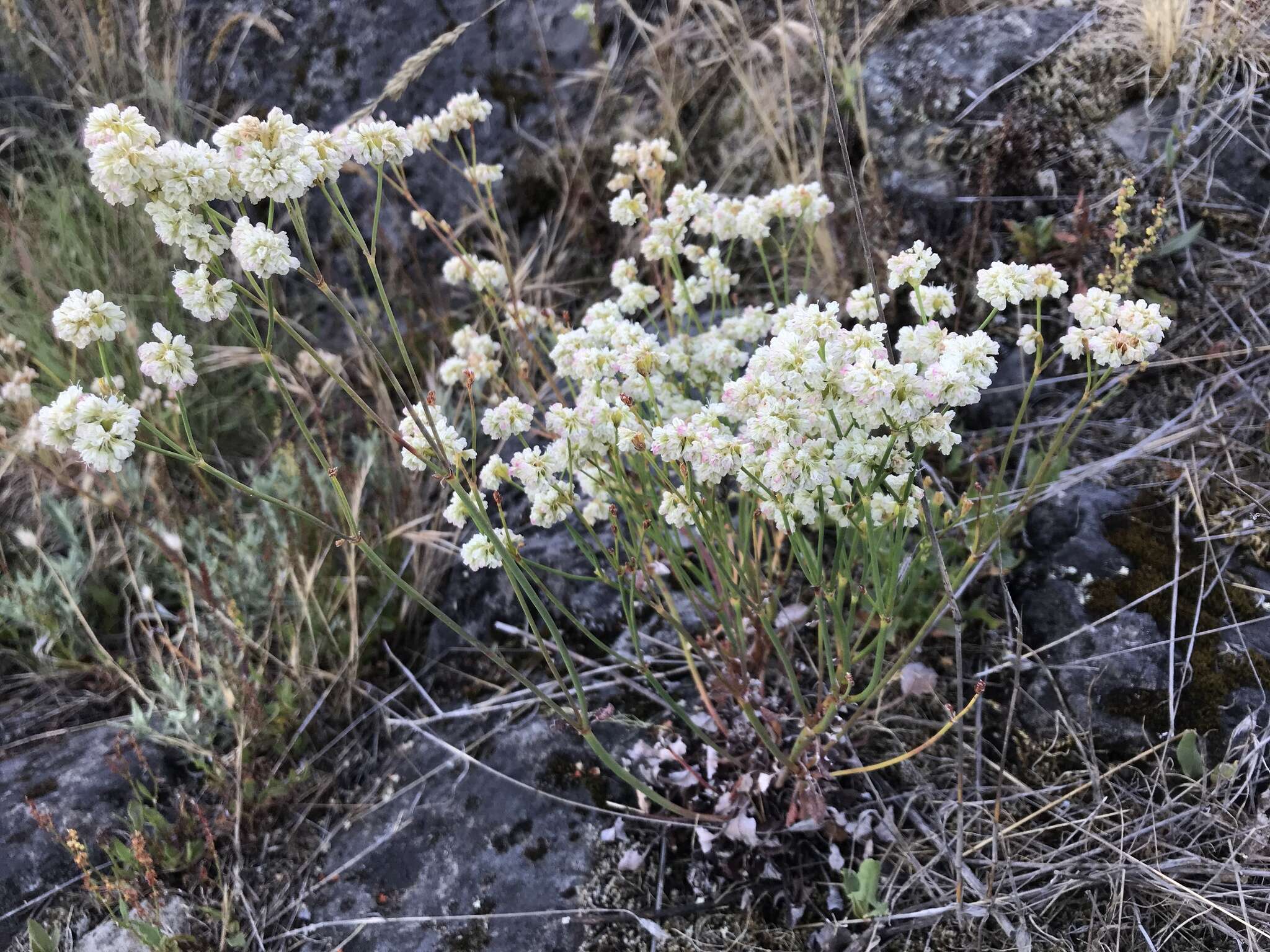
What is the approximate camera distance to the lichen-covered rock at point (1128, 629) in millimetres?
2016

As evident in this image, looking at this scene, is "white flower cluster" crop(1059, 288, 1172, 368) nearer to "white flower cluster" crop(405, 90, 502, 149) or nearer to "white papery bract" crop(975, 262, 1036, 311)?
"white papery bract" crop(975, 262, 1036, 311)

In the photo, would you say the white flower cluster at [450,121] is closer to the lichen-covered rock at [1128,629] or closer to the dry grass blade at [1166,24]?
the lichen-covered rock at [1128,629]

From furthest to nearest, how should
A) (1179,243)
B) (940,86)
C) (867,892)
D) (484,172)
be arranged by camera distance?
(940,86)
(1179,243)
(484,172)
(867,892)

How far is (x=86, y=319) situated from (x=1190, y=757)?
2.22m

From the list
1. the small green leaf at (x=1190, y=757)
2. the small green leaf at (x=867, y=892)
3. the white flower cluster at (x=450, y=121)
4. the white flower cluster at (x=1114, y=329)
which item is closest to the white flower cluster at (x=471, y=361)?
the white flower cluster at (x=450, y=121)

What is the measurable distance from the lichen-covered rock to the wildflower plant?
201mm

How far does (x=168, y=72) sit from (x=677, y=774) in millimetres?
3638

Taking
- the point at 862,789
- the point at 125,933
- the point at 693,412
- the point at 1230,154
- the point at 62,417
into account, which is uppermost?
the point at 62,417

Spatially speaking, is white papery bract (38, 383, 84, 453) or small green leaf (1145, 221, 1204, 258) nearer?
white papery bract (38, 383, 84, 453)

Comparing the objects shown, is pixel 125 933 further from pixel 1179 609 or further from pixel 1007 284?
pixel 1179 609

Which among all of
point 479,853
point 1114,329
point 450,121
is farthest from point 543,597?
point 1114,329

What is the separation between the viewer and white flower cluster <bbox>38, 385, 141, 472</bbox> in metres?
1.31

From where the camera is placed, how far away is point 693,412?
6.24 feet

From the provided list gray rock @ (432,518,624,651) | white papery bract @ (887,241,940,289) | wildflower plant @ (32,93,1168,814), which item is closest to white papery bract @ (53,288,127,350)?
wildflower plant @ (32,93,1168,814)
